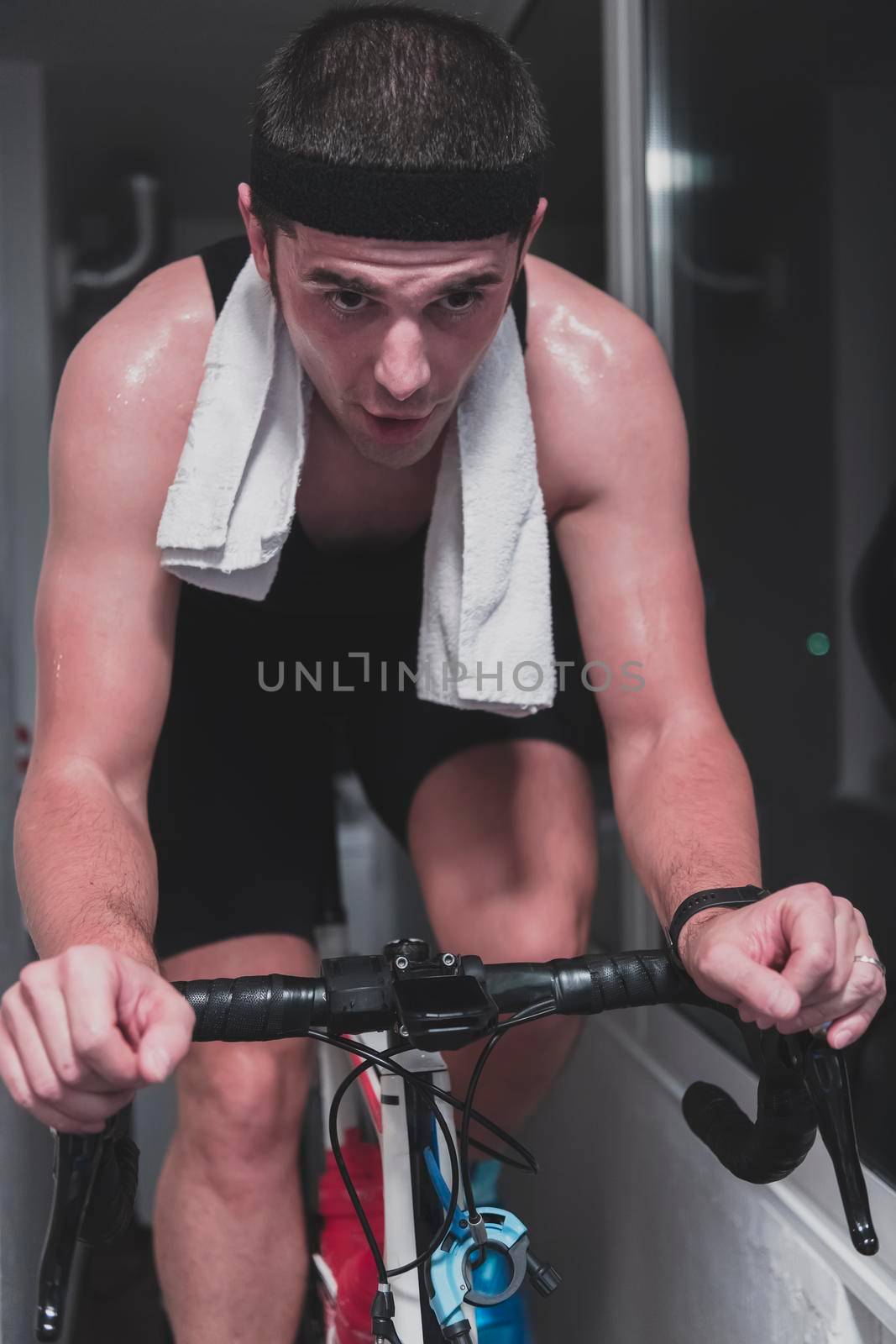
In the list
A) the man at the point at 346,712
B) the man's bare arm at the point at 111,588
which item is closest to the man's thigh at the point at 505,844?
the man at the point at 346,712

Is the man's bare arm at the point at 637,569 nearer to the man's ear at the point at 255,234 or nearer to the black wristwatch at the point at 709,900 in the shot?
the black wristwatch at the point at 709,900

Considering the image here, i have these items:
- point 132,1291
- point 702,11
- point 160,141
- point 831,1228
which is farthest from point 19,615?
point 831,1228

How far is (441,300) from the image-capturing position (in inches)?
40.1

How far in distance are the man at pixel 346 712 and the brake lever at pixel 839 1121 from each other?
0.08 feet

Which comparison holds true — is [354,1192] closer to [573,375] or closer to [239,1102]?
[239,1102]

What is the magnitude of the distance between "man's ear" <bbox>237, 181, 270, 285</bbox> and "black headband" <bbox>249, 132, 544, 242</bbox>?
0.35 ft

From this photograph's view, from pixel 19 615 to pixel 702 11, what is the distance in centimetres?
138

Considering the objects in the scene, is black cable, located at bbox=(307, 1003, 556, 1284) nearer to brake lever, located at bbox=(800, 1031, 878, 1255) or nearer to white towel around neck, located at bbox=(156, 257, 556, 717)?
brake lever, located at bbox=(800, 1031, 878, 1255)

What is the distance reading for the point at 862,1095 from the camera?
4.35ft

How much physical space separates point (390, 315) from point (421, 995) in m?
0.53

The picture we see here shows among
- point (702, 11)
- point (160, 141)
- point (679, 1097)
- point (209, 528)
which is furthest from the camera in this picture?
point (160, 141)

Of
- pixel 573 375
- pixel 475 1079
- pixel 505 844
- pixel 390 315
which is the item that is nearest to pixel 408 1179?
pixel 475 1079

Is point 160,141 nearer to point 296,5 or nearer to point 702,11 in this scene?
point 296,5

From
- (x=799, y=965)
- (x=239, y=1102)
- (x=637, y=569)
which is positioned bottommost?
(x=239, y=1102)
